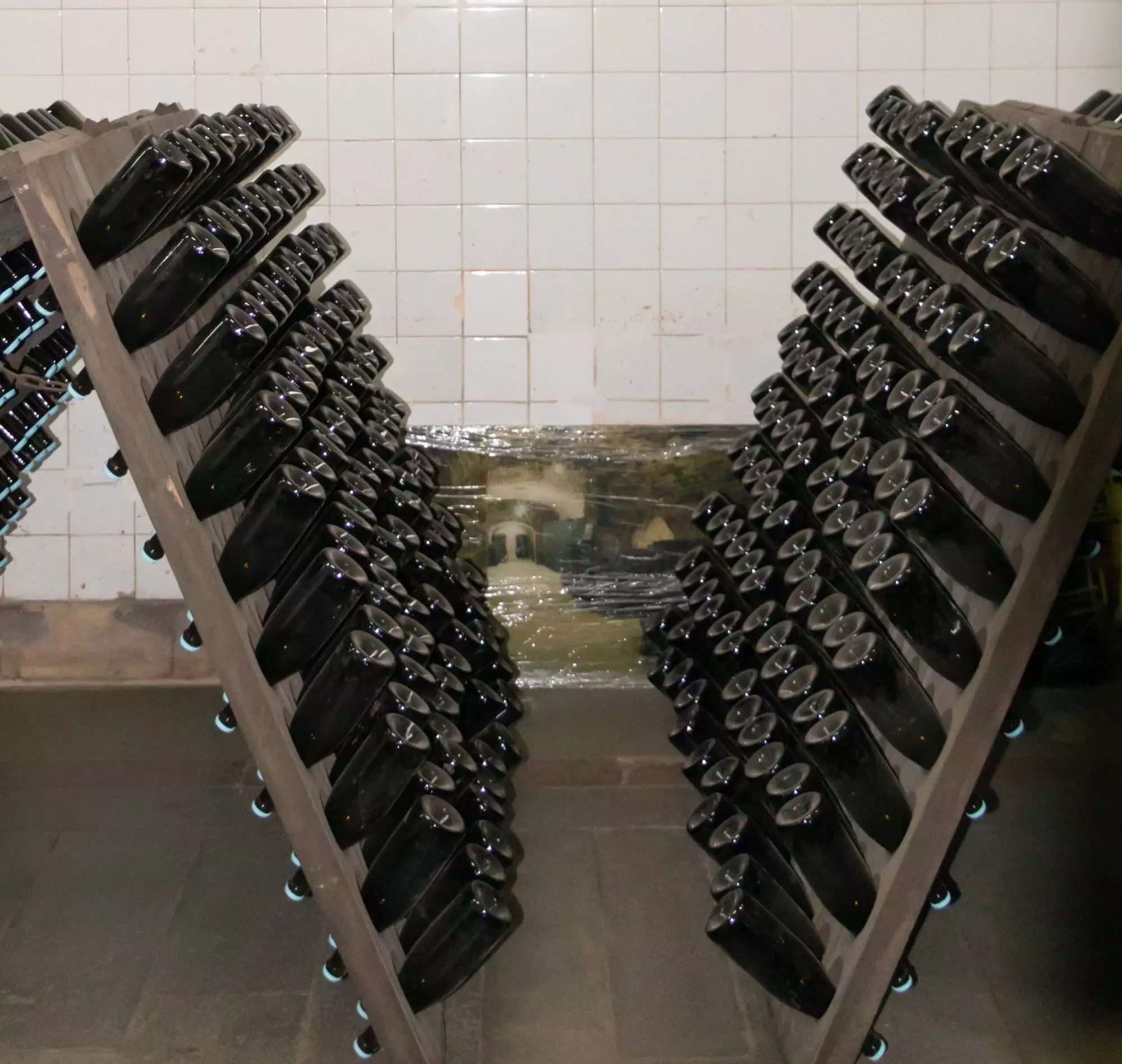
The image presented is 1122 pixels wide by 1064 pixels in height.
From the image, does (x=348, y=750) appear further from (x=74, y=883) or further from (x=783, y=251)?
(x=783, y=251)

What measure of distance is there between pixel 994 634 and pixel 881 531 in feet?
0.50

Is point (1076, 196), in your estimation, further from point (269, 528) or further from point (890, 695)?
point (269, 528)

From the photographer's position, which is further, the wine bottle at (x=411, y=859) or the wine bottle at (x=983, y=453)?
the wine bottle at (x=411, y=859)

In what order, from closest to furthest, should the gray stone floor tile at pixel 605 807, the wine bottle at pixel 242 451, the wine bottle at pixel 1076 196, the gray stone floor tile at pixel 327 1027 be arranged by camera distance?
the wine bottle at pixel 1076 196
the wine bottle at pixel 242 451
the gray stone floor tile at pixel 327 1027
the gray stone floor tile at pixel 605 807

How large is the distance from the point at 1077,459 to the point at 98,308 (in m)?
0.89

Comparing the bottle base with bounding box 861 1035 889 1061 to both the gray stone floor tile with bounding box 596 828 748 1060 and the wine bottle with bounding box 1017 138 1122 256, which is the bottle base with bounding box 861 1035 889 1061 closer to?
the gray stone floor tile with bounding box 596 828 748 1060

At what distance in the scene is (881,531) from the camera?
123 cm

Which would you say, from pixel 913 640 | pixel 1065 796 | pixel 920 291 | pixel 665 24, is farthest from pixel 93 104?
pixel 1065 796

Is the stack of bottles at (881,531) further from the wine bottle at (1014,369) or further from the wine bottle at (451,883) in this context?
the wine bottle at (451,883)

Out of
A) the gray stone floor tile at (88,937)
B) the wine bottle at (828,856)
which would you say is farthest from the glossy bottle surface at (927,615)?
the gray stone floor tile at (88,937)

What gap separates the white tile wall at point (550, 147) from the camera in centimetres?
254

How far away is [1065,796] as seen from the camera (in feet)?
7.18

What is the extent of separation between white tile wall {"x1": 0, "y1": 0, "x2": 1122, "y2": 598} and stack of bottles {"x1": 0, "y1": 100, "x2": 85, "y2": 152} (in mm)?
961

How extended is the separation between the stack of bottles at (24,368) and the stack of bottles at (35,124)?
0.09 feet
